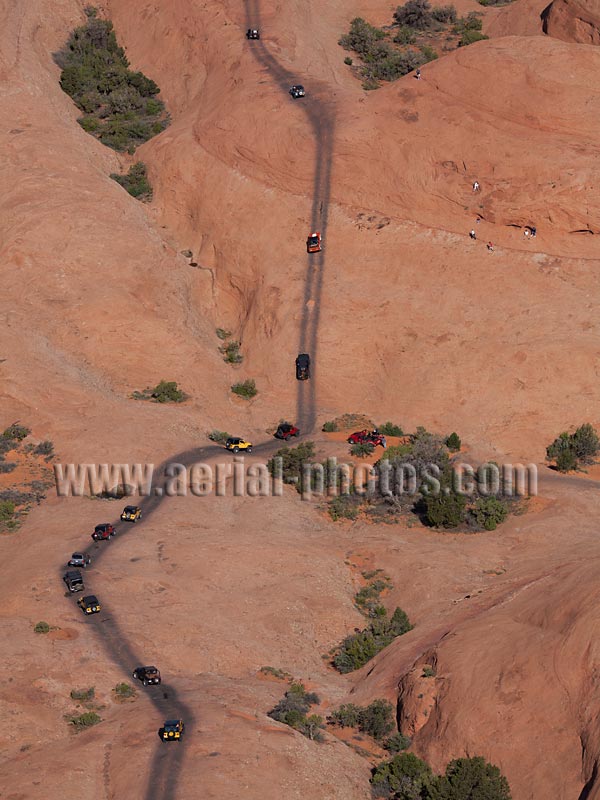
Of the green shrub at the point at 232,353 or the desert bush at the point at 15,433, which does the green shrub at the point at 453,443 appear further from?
the desert bush at the point at 15,433

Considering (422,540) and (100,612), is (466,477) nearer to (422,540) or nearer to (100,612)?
(422,540)

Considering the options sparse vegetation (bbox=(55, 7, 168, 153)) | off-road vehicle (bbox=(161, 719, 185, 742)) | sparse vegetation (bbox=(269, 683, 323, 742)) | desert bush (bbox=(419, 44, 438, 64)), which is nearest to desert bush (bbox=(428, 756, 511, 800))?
sparse vegetation (bbox=(269, 683, 323, 742))

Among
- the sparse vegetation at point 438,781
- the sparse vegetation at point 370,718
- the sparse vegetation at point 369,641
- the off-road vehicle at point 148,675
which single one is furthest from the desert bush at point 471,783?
the off-road vehicle at point 148,675

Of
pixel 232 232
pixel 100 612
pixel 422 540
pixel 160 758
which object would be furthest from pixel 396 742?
pixel 232 232

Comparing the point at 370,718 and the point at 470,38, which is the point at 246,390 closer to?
the point at 370,718

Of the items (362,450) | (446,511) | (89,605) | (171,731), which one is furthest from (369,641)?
(362,450)

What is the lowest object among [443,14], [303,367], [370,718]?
[370,718]
